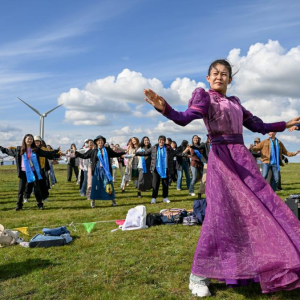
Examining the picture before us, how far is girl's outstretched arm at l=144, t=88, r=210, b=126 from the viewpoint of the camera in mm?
3393

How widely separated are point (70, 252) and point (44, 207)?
239 inches

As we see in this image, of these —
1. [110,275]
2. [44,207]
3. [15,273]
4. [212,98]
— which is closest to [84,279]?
[110,275]

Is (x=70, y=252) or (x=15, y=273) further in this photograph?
(x=70, y=252)

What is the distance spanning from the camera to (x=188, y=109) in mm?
3594

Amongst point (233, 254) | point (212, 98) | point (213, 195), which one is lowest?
point (233, 254)

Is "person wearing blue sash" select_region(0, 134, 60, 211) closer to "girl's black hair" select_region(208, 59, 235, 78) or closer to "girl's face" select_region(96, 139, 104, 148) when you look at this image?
"girl's face" select_region(96, 139, 104, 148)

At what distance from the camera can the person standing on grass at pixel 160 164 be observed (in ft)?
38.8

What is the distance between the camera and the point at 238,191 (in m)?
3.59

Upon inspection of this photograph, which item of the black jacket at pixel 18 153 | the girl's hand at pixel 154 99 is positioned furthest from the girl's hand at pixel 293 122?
the black jacket at pixel 18 153

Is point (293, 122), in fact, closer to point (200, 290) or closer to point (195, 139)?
point (200, 290)

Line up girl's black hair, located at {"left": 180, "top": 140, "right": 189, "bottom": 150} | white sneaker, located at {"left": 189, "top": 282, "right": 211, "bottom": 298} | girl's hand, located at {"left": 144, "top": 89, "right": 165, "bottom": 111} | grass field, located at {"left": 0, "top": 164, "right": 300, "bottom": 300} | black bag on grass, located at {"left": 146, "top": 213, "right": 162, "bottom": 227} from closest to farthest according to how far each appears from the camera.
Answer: girl's hand, located at {"left": 144, "top": 89, "right": 165, "bottom": 111}
white sneaker, located at {"left": 189, "top": 282, "right": 211, "bottom": 298}
grass field, located at {"left": 0, "top": 164, "right": 300, "bottom": 300}
black bag on grass, located at {"left": 146, "top": 213, "right": 162, "bottom": 227}
girl's black hair, located at {"left": 180, "top": 140, "right": 189, "bottom": 150}

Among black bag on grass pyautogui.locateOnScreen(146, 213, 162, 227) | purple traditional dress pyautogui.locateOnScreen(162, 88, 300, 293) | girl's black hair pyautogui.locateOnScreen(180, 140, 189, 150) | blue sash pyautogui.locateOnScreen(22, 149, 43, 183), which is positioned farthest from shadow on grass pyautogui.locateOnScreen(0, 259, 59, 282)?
girl's black hair pyautogui.locateOnScreen(180, 140, 189, 150)

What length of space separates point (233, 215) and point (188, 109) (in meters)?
1.18

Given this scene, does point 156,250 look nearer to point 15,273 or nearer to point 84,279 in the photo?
point 84,279
